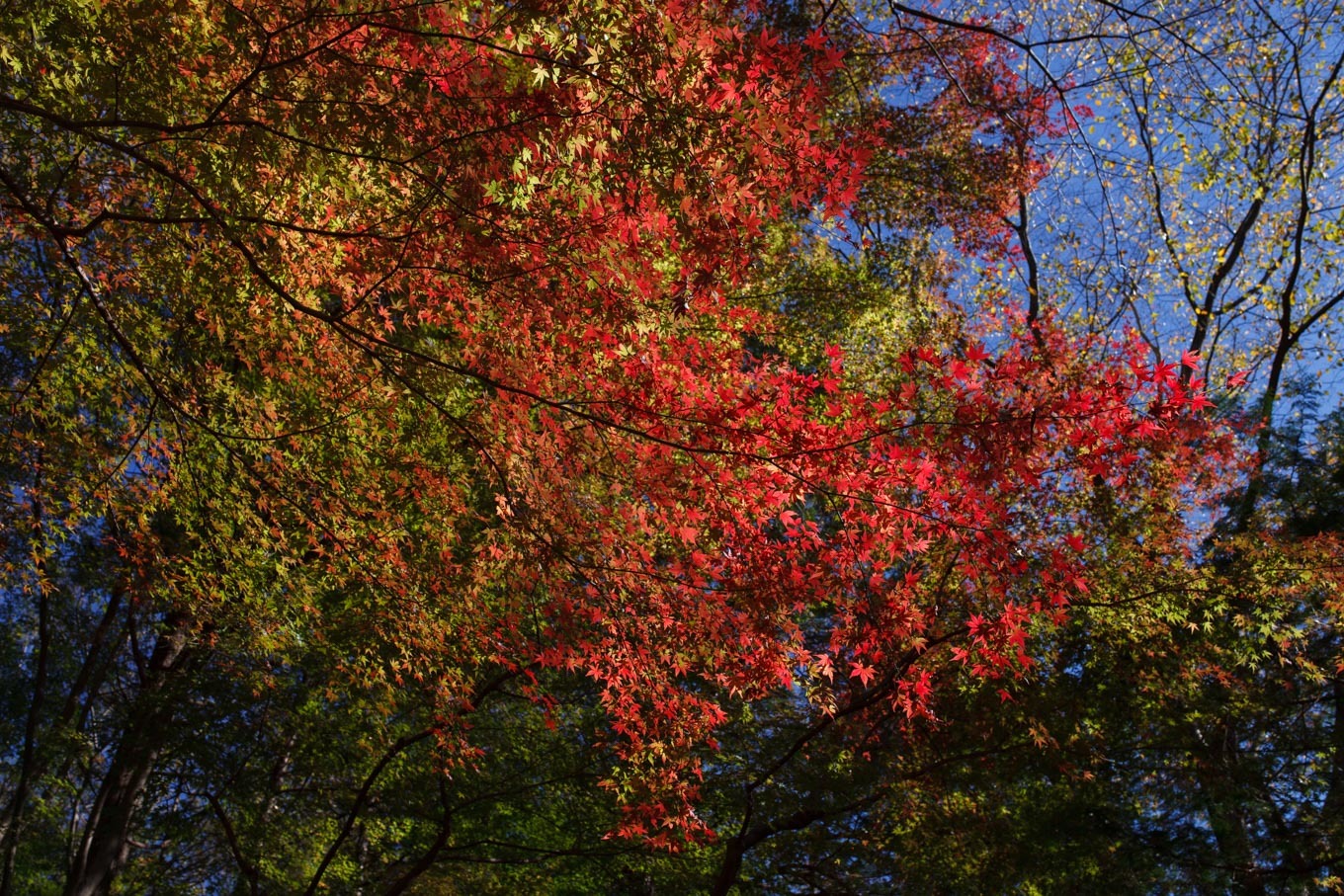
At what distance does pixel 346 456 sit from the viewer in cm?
622

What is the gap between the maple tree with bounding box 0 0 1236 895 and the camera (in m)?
3.13

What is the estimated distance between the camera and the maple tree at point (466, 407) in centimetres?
313

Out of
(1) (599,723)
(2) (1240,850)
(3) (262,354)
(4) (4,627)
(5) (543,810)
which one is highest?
(4) (4,627)

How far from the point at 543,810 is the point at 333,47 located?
25.4 feet

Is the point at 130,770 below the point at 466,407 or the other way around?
below

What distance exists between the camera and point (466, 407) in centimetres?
716

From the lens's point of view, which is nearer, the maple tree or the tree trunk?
the maple tree

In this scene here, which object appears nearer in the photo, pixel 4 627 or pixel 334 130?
pixel 334 130

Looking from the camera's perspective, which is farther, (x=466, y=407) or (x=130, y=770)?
(x=130, y=770)

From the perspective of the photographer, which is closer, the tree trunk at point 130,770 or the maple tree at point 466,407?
the maple tree at point 466,407

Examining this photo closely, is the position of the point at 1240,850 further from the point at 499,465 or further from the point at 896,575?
the point at 499,465

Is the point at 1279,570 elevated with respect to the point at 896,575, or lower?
lower

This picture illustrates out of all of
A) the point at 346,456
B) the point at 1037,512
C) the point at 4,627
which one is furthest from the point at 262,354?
the point at 4,627

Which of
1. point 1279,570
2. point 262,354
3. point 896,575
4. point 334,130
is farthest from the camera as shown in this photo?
point 896,575
